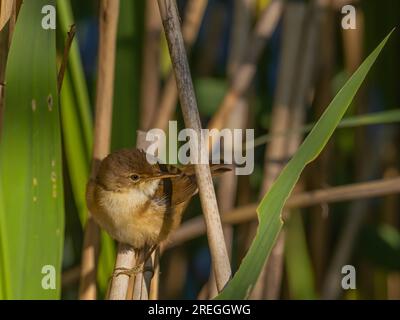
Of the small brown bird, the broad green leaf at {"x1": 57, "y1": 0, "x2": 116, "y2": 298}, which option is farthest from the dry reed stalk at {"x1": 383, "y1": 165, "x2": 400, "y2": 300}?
the broad green leaf at {"x1": 57, "y1": 0, "x2": 116, "y2": 298}

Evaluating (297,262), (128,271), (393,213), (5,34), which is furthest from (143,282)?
(393,213)

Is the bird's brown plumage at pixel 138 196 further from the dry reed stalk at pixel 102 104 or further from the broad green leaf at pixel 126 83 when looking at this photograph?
the broad green leaf at pixel 126 83

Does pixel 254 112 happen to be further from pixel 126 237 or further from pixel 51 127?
pixel 51 127

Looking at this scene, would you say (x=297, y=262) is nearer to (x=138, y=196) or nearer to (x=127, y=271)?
(x=138, y=196)

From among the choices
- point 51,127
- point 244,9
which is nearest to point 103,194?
point 51,127

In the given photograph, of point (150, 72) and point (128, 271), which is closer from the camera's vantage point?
point (128, 271)
